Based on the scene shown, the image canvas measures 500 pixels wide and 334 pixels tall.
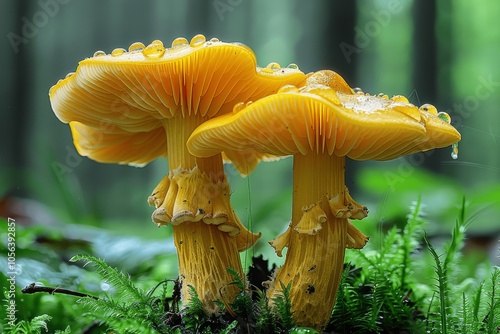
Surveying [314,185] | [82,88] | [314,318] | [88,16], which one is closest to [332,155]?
[314,185]

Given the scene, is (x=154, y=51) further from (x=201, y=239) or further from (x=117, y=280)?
(x=117, y=280)

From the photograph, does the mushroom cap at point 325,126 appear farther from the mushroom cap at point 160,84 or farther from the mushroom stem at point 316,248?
the mushroom cap at point 160,84

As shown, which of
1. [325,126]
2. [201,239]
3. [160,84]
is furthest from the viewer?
[201,239]

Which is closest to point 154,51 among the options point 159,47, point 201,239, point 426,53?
point 159,47

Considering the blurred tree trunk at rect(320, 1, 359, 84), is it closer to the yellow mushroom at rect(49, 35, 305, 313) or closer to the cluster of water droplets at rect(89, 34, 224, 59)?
the yellow mushroom at rect(49, 35, 305, 313)

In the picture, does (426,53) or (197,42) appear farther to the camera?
(426,53)

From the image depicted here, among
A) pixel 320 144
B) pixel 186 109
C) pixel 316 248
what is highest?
pixel 186 109

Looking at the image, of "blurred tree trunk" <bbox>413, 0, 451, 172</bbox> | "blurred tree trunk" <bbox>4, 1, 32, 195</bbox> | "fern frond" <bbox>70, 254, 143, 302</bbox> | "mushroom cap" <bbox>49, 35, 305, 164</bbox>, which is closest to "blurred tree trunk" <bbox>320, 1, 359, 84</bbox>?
"blurred tree trunk" <bbox>413, 0, 451, 172</bbox>
